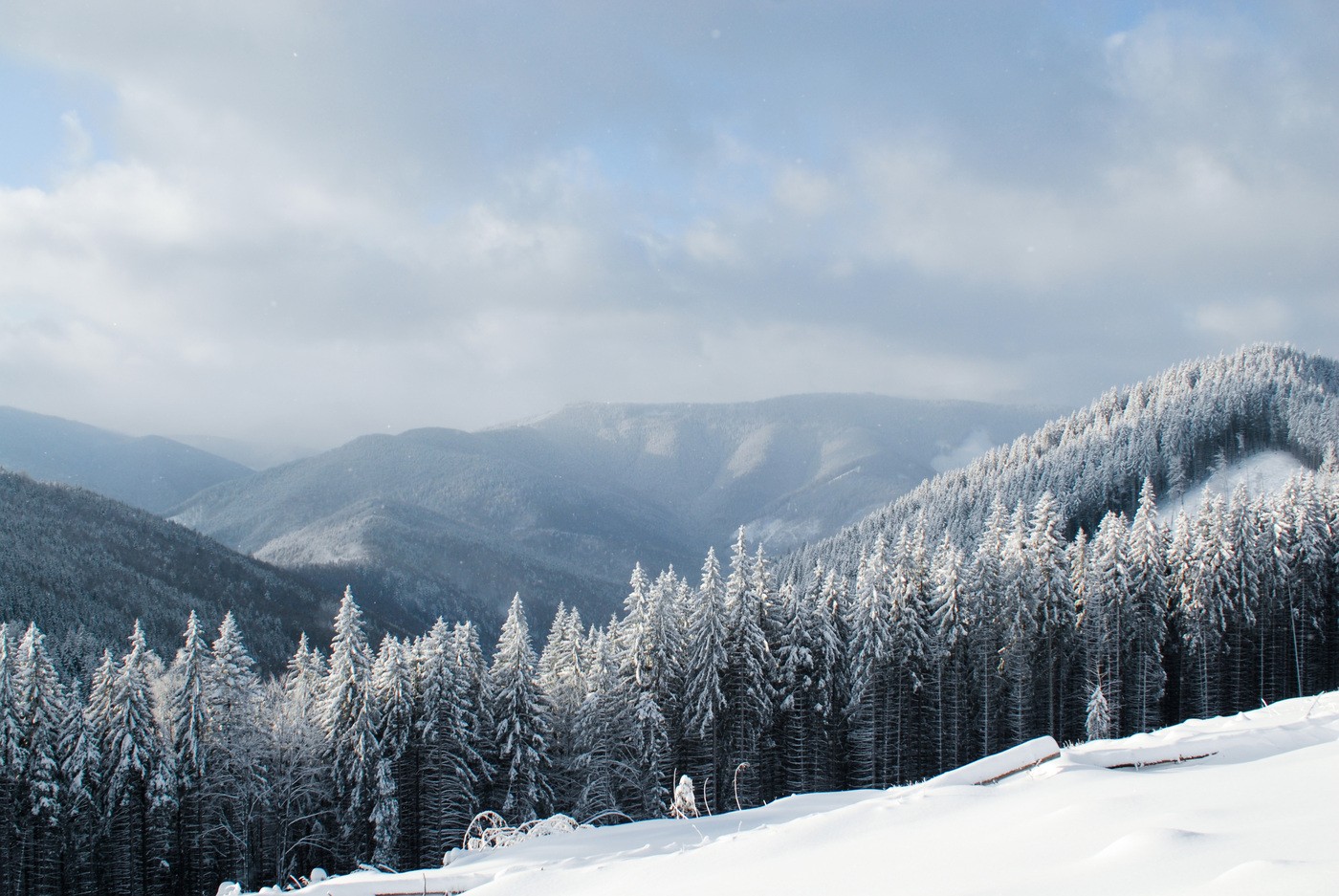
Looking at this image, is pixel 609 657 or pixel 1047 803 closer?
pixel 1047 803

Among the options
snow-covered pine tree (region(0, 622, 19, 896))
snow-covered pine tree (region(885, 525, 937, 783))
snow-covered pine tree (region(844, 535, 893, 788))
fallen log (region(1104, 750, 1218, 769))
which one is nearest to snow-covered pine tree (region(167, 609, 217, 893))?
snow-covered pine tree (region(0, 622, 19, 896))

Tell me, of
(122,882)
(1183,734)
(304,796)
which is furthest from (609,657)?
(1183,734)

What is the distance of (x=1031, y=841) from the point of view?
6199 millimetres

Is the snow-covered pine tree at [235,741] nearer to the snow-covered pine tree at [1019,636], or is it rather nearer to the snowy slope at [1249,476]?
the snow-covered pine tree at [1019,636]

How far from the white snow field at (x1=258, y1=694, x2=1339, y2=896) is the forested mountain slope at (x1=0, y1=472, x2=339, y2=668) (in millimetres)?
104263

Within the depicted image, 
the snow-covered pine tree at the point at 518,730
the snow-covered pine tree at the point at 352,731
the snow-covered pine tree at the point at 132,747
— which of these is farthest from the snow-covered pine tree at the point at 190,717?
the snow-covered pine tree at the point at 518,730

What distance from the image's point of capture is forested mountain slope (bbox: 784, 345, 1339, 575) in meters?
104

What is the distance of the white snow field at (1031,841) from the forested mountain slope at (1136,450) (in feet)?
296

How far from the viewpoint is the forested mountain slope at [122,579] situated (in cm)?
11784

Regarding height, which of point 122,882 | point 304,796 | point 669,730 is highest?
point 669,730

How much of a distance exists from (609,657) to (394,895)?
29.1 meters

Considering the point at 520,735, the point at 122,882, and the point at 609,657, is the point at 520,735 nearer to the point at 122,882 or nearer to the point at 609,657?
the point at 609,657

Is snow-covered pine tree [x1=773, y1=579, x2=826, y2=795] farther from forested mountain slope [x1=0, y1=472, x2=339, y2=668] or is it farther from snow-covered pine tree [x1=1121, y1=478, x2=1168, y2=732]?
forested mountain slope [x1=0, y1=472, x2=339, y2=668]

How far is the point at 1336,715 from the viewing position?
11227 mm
